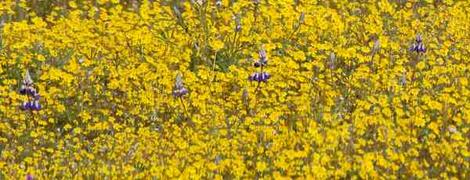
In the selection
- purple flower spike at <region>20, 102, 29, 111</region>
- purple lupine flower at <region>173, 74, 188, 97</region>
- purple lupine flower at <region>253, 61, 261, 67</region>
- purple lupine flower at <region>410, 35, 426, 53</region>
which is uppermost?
purple lupine flower at <region>410, 35, 426, 53</region>

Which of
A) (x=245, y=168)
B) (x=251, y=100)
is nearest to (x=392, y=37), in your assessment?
(x=251, y=100)

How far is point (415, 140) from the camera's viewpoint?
5.97 metres

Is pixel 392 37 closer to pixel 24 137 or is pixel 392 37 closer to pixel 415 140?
pixel 415 140

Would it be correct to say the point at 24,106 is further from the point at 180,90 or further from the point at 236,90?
the point at 236,90

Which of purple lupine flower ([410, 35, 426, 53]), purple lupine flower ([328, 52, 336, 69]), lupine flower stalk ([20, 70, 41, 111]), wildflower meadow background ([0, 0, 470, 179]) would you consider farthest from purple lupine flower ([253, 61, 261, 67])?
lupine flower stalk ([20, 70, 41, 111])

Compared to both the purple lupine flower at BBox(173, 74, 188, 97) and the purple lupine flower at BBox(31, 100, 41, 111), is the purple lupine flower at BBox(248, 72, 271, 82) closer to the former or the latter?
the purple lupine flower at BBox(173, 74, 188, 97)

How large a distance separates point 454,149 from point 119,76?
10.3 feet

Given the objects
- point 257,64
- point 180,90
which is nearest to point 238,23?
point 257,64

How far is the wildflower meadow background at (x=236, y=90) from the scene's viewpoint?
5961 mm

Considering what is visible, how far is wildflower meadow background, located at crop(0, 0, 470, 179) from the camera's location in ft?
19.6

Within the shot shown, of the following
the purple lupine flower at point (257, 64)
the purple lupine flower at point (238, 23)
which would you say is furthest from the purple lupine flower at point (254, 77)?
the purple lupine flower at point (238, 23)

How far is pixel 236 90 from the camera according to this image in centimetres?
755

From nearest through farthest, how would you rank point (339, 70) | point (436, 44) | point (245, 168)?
point (245, 168) < point (339, 70) < point (436, 44)

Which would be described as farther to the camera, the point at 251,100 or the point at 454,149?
the point at 251,100
